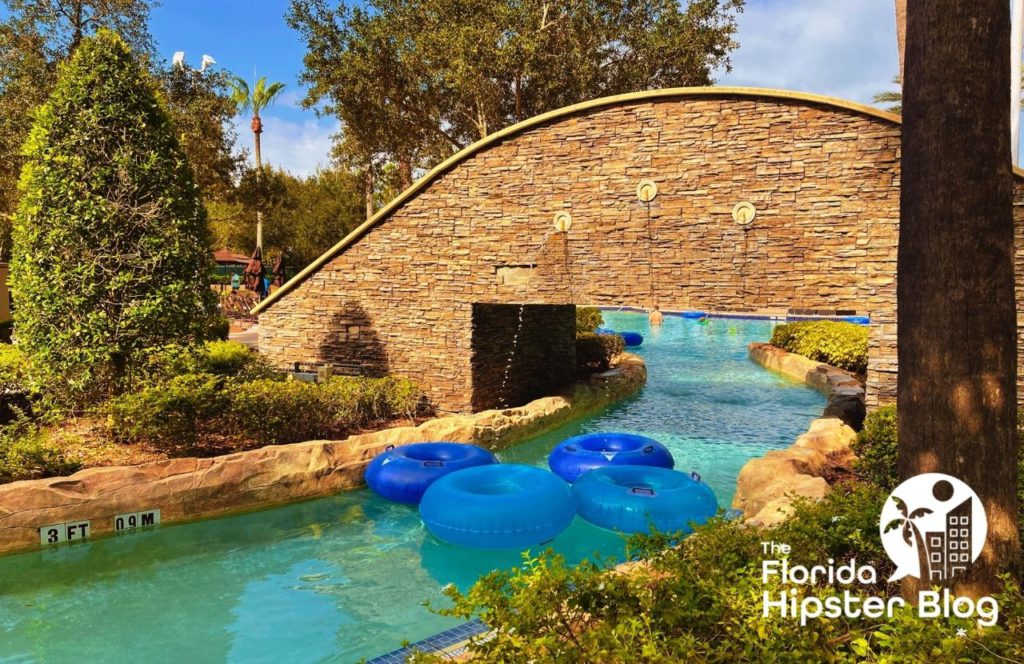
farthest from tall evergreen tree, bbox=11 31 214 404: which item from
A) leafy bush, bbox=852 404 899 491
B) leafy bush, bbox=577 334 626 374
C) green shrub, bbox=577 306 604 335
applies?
green shrub, bbox=577 306 604 335

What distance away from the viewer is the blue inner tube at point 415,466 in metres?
8.27

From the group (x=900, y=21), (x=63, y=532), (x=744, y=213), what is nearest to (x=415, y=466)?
(x=63, y=532)

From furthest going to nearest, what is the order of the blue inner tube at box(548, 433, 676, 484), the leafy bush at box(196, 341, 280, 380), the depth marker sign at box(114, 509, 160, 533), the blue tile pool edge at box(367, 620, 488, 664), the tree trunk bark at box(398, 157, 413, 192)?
the tree trunk bark at box(398, 157, 413, 192)
the leafy bush at box(196, 341, 280, 380)
the blue inner tube at box(548, 433, 676, 484)
the depth marker sign at box(114, 509, 160, 533)
the blue tile pool edge at box(367, 620, 488, 664)

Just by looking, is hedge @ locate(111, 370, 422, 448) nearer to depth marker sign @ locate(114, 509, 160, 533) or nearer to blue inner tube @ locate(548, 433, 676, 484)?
depth marker sign @ locate(114, 509, 160, 533)

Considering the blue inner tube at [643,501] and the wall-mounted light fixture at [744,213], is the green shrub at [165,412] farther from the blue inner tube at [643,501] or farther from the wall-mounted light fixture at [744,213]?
the wall-mounted light fixture at [744,213]

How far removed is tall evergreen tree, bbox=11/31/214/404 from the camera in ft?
28.1

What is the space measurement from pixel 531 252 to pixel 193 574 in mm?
7286

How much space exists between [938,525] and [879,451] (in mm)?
4455

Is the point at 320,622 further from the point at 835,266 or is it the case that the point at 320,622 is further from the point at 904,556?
the point at 835,266

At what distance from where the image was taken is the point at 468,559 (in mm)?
6895

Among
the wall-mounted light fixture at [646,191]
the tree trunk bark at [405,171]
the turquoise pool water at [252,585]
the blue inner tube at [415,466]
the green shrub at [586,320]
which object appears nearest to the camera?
the turquoise pool water at [252,585]

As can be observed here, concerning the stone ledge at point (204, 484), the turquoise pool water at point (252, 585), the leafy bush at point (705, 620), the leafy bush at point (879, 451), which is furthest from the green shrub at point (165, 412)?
the leafy bush at point (879, 451)

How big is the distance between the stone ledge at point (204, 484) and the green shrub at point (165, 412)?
73cm

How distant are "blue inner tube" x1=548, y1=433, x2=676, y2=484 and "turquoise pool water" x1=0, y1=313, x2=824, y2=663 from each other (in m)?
1.12
